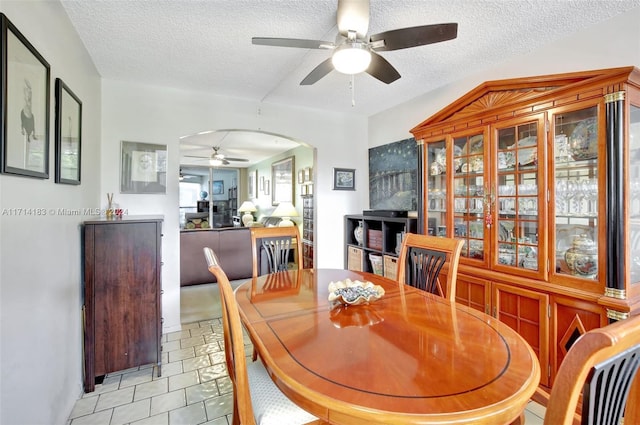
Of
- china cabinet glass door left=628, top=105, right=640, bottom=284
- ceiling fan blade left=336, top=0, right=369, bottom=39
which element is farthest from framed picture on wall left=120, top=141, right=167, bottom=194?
china cabinet glass door left=628, top=105, right=640, bottom=284

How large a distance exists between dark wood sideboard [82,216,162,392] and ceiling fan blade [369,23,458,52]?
1979 mm

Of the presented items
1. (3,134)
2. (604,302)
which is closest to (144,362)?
(3,134)

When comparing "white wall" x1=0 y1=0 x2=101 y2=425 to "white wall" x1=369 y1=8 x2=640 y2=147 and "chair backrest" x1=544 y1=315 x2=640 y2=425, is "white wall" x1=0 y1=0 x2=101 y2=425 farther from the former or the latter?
"white wall" x1=369 y1=8 x2=640 y2=147

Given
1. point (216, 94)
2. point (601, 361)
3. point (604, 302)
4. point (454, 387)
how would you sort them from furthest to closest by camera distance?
1. point (216, 94)
2. point (604, 302)
3. point (454, 387)
4. point (601, 361)

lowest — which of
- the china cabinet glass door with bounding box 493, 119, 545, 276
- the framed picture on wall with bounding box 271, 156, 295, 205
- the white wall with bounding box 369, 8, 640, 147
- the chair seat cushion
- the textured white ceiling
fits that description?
the chair seat cushion

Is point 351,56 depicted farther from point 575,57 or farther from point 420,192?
point 575,57

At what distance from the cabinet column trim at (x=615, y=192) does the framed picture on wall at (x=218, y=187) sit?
9287mm

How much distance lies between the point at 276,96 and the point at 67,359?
287cm

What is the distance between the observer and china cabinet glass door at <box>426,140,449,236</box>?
277 centimetres

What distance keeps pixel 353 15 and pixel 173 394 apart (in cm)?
257

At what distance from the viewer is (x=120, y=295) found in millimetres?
2273

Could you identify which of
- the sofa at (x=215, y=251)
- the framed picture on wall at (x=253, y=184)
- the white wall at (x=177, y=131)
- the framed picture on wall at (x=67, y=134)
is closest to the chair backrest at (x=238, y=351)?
the framed picture on wall at (x=67, y=134)

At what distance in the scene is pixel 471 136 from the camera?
2477 mm

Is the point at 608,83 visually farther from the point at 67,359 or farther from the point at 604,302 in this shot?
the point at 67,359
